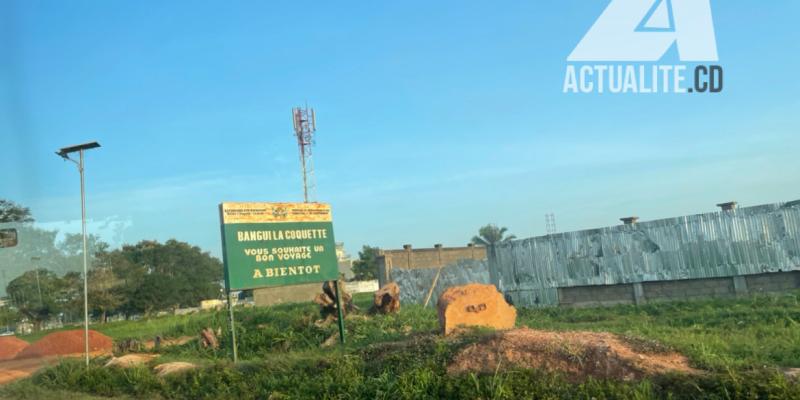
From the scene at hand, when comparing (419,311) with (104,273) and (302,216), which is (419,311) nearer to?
(302,216)

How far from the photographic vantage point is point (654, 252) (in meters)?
18.5

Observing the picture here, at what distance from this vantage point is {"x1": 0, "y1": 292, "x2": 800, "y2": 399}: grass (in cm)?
608

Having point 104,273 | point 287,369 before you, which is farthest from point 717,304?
point 104,273

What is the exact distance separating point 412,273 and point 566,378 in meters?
21.2

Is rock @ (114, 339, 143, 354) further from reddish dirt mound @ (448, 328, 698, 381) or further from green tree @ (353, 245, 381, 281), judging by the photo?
green tree @ (353, 245, 381, 281)

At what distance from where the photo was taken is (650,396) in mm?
5824

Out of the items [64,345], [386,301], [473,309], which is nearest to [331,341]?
[386,301]

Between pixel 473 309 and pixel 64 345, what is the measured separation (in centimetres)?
1458

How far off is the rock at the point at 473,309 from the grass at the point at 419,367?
42 centimetres

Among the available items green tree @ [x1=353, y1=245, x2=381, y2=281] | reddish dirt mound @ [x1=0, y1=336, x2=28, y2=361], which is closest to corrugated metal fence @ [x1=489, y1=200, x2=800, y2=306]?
reddish dirt mound @ [x1=0, y1=336, x2=28, y2=361]

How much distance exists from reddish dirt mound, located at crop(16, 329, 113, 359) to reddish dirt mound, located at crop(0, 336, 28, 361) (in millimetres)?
492

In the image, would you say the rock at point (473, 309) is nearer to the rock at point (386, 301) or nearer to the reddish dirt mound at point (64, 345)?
the rock at point (386, 301)

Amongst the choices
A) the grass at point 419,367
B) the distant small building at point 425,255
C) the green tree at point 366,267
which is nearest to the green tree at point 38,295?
the grass at point 419,367

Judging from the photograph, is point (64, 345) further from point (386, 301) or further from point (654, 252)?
point (654, 252)
